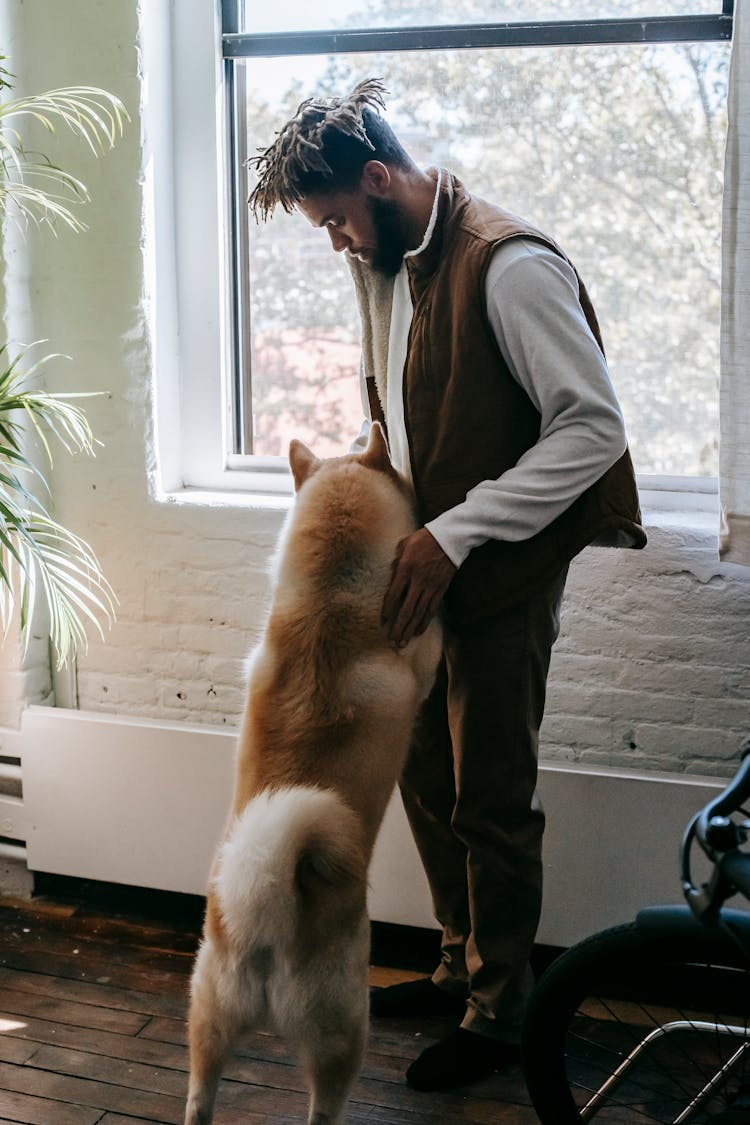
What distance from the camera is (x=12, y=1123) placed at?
67.8 inches

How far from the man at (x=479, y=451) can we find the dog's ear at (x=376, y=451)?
3.3 inches

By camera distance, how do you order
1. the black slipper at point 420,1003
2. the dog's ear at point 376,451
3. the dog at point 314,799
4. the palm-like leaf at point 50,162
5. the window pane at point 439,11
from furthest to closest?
1. the palm-like leaf at point 50,162
2. the window pane at point 439,11
3. the black slipper at point 420,1003
4. the dog's ear at point 376,451
5. the dog at point 314,799

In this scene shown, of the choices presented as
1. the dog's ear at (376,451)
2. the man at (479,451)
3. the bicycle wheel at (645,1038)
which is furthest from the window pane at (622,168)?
the bicycle wheel at (645,1038)

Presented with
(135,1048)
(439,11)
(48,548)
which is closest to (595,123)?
(439,11)

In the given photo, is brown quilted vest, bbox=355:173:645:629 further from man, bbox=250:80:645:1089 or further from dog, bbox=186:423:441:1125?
dog, bbox=186:423:441:1125

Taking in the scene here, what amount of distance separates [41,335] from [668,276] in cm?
139

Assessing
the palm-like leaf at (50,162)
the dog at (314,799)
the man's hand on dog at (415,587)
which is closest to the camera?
the dog at (314,799)

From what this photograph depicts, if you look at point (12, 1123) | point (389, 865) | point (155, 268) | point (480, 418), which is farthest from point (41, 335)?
point (12, 1123)

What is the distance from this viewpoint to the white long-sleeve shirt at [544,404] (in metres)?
1.54

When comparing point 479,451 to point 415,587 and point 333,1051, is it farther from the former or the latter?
point 333,1051

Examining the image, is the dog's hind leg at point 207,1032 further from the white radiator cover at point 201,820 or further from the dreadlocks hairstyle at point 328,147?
the dreadlocks hairstyle at point 328,147

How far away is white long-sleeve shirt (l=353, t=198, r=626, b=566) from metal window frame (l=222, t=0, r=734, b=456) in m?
0.84

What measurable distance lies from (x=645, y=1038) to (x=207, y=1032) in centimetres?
59

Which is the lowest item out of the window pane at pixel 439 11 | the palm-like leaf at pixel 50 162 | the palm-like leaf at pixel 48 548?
the palm-like leaf at pixel 48 548
